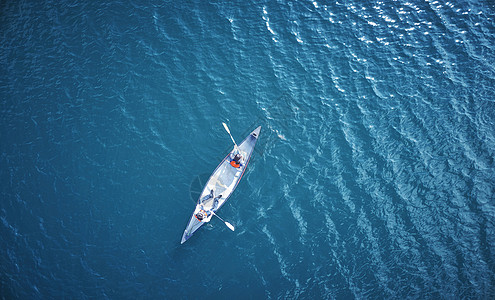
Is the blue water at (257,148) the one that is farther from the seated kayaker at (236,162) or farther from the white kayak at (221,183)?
the seated kayaker at (236,162)

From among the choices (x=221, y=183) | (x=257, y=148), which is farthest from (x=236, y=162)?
(x=257, y=148)

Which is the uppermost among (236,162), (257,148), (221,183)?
(236,162)

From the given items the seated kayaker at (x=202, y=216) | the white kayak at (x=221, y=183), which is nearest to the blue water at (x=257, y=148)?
the white kayak at (x=221, y=183)

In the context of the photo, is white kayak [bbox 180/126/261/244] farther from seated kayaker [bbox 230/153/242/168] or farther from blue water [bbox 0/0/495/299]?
blue water [bbox 0/0/495/299]

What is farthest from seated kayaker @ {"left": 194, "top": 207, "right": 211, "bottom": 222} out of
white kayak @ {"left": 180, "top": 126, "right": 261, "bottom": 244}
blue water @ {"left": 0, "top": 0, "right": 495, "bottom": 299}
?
blue water @ {"left": 0, "top": 0, "right": 495, "bottom": 299}

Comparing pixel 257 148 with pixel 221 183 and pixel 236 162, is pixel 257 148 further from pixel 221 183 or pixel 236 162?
pixel 221 183
